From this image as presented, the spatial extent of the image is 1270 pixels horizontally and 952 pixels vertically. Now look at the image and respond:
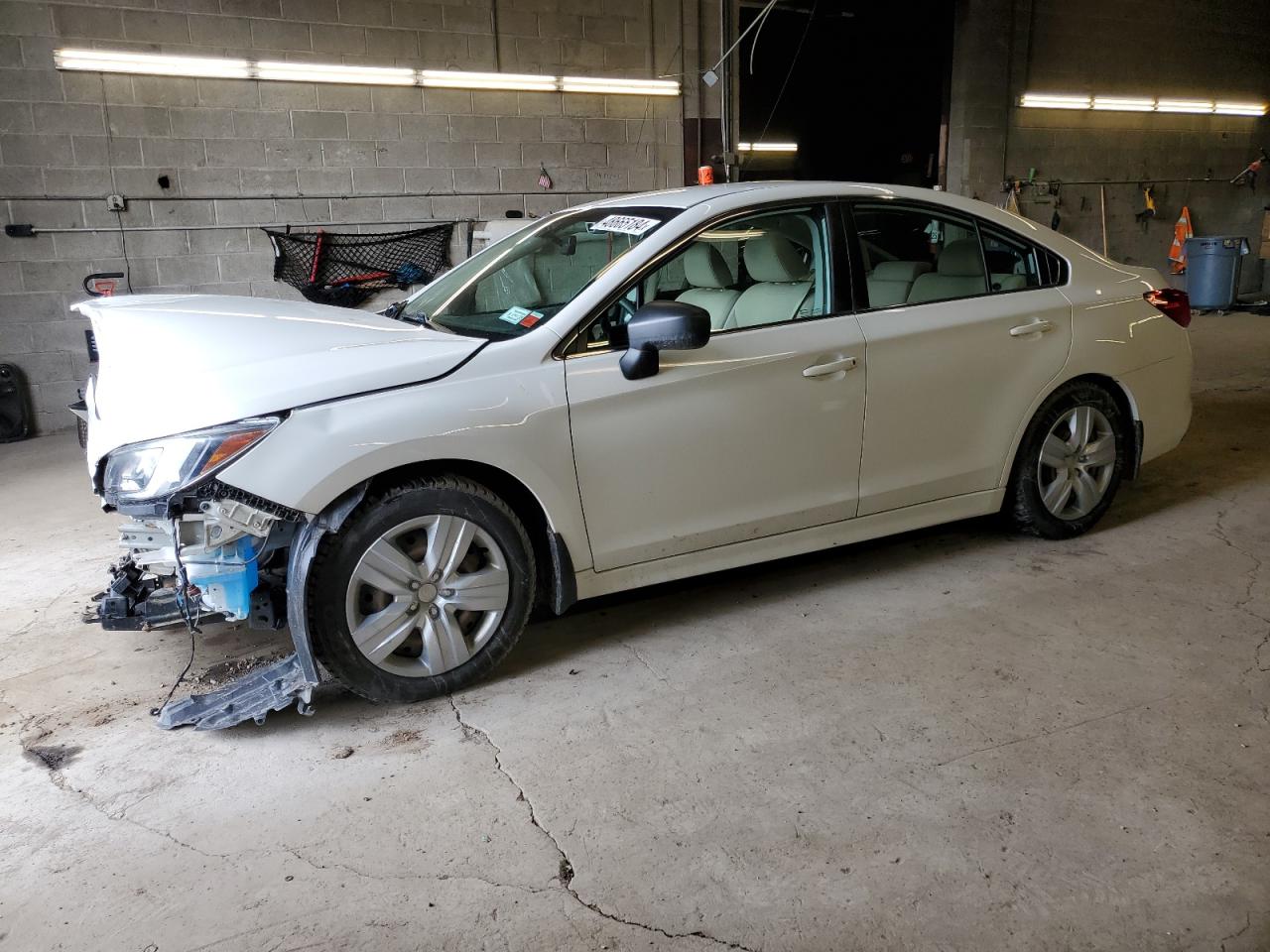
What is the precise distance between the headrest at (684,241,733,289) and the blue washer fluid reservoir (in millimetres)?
1832

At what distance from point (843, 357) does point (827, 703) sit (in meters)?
1.19

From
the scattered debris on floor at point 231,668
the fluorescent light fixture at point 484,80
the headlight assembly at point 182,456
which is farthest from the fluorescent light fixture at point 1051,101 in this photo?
the headlight assembly at point 182,456

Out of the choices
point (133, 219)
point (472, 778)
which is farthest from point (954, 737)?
point (133, 219)

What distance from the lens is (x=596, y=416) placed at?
2877 mm

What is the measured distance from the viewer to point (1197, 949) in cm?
182

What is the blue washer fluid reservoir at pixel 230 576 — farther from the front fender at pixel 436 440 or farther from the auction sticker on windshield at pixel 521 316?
the auction sticker on windshield at pixel 521 316

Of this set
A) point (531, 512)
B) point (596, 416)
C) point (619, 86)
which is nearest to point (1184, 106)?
point (619, 86)

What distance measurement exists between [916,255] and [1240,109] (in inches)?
526

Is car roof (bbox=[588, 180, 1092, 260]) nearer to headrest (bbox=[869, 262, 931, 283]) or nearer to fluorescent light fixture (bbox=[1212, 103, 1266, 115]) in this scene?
headrest (bbox=[869, 262, 931, 283])

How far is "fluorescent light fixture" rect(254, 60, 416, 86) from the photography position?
297 inches

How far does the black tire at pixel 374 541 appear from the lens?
2.62m

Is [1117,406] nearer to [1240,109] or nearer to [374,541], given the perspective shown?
[374,541]

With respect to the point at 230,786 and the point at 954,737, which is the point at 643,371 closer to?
the point at 954,737

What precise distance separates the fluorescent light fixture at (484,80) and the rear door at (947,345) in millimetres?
5745
